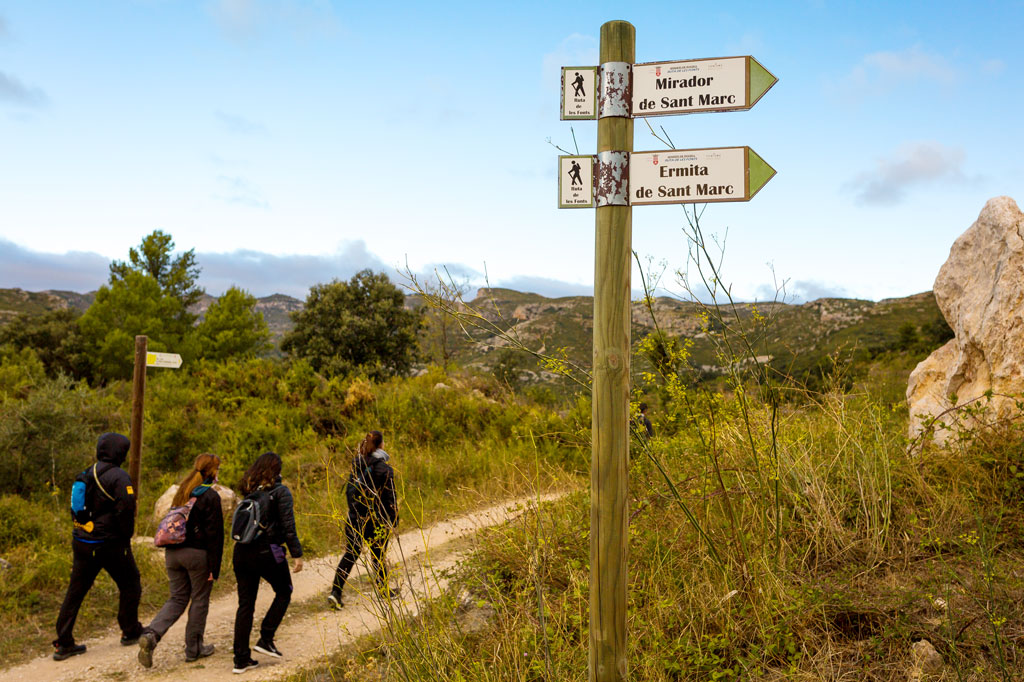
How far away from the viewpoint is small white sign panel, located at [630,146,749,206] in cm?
265

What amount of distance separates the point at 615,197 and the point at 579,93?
0.47 m

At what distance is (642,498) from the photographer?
4594 mm

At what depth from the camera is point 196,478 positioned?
5.33 metres

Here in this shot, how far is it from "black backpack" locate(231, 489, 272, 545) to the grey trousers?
54 centimetres

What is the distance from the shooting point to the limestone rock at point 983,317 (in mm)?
5348

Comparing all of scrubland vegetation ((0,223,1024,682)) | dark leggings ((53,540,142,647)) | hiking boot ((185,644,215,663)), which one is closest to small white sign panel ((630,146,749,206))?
scrubland vegetation ((0,223,1024,682))

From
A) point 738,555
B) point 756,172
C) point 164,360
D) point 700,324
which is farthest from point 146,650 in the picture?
point 756,172

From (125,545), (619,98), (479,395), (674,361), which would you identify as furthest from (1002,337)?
(479,395)

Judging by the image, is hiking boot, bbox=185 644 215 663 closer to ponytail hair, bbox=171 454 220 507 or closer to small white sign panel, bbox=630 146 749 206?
ponytail hair, bbox=171 454 220 507

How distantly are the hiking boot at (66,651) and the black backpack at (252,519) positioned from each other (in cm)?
177

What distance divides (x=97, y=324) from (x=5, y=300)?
5836 centimetres

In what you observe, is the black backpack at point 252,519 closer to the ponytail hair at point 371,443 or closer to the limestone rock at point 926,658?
the ponytail hair at point 371,443

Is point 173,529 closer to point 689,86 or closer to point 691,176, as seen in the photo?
point 691,176

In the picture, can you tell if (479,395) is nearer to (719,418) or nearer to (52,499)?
(52,499)
